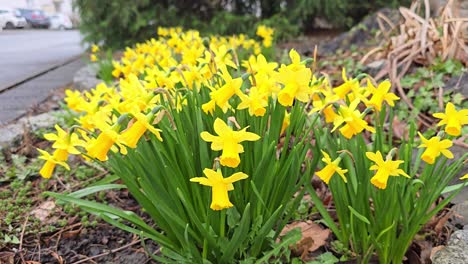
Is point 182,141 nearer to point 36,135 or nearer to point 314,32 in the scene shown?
point 36,135

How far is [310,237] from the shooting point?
4.89 feet

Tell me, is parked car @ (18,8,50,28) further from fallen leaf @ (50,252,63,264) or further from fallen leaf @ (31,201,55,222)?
fallen leaf @ (50,252,63,264)

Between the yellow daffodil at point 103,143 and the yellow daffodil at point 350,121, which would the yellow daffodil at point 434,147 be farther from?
the yellow daffodil at point 103,143

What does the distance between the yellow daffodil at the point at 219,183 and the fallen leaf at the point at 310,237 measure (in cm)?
44

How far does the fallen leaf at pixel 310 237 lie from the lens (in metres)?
1.48

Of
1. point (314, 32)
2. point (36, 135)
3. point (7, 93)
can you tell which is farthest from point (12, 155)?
point (314, 32)

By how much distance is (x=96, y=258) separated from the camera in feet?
5.27

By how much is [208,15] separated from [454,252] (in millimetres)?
6198

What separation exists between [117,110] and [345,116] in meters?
0.74

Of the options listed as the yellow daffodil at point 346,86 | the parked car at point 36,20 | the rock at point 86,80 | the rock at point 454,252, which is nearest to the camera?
the rock at point 454,252

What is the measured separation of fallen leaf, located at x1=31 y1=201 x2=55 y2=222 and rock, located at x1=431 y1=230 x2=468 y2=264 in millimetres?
1383

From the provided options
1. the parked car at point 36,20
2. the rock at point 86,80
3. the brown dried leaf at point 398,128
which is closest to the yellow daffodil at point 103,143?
the brown dried leaf at point 398,128

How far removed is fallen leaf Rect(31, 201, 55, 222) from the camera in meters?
1.86

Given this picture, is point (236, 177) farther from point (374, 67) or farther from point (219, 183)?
point (374, 67)
